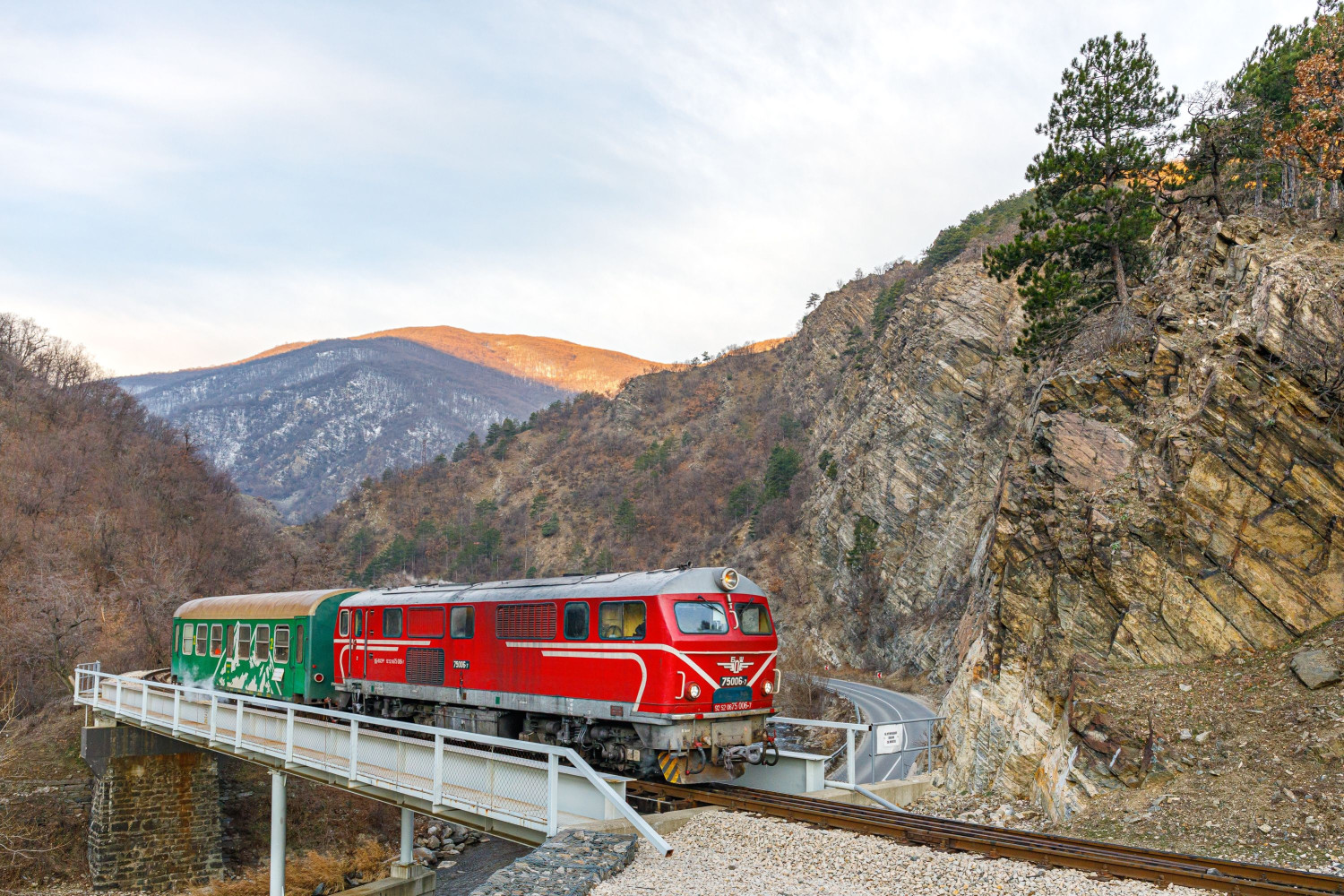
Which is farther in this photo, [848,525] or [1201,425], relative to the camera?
[848,525]

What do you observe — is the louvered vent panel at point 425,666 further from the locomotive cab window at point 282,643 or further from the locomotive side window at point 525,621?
the locomotive cab window at point 282,643

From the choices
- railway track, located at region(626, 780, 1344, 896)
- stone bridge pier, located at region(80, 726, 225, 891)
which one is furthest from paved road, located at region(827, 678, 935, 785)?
stone bridge pier, located at region(80, 726, 225, 891)

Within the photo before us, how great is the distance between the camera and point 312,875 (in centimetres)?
2266

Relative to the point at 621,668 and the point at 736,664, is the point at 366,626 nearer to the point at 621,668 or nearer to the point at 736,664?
the point at 621,668

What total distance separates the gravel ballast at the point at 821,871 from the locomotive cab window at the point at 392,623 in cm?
1049

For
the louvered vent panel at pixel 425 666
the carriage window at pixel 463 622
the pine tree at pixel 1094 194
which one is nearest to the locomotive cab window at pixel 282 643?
the louvered vent panel at pixel 425 666

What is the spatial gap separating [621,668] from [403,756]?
3.88 metres

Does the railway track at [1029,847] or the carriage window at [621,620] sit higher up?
the carriage window at [621,620]

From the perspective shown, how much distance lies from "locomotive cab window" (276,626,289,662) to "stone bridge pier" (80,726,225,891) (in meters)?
7.12

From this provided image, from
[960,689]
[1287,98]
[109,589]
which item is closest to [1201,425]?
[960,689]

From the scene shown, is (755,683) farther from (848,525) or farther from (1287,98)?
(848,525)

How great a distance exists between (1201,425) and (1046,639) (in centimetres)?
522

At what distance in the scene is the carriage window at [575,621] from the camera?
1451 cm

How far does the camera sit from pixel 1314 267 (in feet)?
55.3
